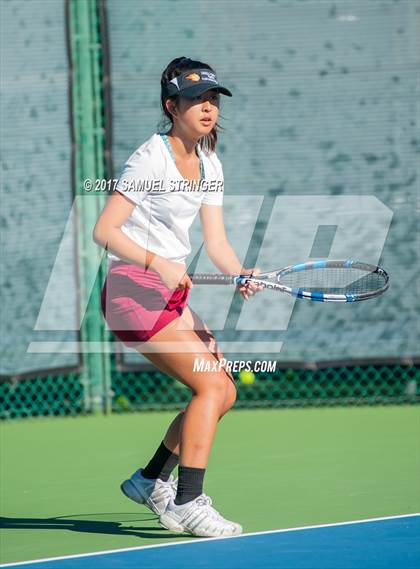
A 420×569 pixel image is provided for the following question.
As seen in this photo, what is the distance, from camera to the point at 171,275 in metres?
4.67

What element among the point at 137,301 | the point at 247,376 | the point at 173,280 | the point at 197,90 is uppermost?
the point at 197,90

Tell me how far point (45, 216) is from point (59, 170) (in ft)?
1.00

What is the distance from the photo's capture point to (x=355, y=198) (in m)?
8.10

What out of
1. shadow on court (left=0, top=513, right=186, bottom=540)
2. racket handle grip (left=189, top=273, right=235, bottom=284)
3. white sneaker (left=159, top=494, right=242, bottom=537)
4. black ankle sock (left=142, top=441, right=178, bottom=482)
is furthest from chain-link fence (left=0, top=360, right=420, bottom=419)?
white sneaker (left=159, top=494, right=242, bottom=537)

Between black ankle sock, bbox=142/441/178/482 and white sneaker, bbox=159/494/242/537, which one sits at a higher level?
black ankle sock, bbox=142/441/178/482

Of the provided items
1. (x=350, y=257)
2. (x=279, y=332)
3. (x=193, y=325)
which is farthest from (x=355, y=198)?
(x=193, y=325)

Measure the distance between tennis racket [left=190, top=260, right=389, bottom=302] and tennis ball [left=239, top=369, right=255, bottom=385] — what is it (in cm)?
100

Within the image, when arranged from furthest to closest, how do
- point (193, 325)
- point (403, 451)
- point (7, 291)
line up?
point (7, 291), point (403, 451), point (193, 325)

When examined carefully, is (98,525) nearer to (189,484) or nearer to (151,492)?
(151,492)

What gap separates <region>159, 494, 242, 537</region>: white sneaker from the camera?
15.5 feet

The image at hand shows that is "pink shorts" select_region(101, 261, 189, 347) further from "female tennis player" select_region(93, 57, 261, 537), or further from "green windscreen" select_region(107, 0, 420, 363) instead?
"green windscreen" select_region(107, 0, 420, 363)

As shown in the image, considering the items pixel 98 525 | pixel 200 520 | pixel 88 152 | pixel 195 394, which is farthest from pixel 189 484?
pixel 88 152

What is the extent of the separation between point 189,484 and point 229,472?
5.08ft

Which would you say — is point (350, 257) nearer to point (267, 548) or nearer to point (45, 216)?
point (45, 216)
